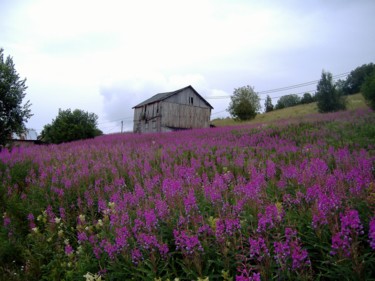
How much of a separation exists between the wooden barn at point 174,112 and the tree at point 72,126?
11.7 meters

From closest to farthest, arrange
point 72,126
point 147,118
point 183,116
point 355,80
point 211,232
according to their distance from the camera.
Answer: point 211,232 → point 72,126 → point 183,116 → point 147,118 → point 355,80

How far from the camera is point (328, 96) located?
4212 cm

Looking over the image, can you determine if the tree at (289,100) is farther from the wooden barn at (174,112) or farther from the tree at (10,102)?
the tree at (10,102)

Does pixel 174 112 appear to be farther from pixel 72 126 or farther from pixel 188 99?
pixel 72 126

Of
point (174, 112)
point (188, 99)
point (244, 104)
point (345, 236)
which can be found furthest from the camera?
point (244, 104)

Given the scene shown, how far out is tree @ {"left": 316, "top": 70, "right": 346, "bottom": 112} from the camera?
41656mm

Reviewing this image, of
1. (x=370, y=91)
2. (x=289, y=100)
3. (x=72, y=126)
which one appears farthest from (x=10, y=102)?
(x=289, y=100)

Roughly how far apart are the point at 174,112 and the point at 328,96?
23.3m

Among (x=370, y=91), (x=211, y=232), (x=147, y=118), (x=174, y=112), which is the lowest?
(x=211, y=232)

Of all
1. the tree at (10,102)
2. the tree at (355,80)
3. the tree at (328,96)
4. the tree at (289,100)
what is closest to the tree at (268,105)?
the tree at (289,100)

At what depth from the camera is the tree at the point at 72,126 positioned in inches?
1061

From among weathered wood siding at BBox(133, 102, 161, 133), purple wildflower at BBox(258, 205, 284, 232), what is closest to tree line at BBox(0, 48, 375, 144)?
weathered wood siding at BBox(133, 102, 161, 133)

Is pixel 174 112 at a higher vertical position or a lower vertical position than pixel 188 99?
lower

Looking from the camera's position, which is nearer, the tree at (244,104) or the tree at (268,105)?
the tree at (244,104)
